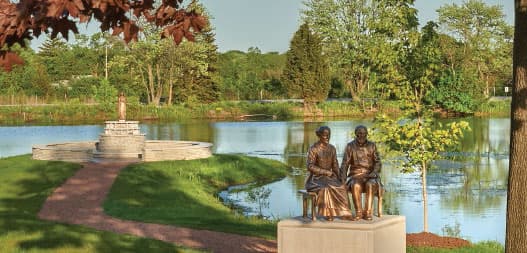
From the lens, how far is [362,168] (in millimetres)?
14531

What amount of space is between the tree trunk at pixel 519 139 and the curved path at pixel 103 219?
5124mm

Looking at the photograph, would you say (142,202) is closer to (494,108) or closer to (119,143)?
(119,143)

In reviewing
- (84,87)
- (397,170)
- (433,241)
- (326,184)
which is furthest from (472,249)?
(84,87)

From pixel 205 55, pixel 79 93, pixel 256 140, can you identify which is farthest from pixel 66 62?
pixel 256 140

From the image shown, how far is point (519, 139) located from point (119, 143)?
1026 inches

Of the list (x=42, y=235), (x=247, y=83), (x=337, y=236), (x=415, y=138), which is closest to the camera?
(x=337, y=236)

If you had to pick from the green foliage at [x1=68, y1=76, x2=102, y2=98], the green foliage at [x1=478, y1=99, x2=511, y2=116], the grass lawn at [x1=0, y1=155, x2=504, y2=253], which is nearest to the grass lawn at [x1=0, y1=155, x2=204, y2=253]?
the grass lawn at [x1=0, y1=155, x2=504, y2=253]

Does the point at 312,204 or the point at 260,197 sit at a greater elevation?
the point at 312,204

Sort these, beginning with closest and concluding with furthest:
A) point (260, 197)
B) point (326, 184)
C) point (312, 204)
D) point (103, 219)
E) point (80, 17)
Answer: point (80, 17) < point (312, 204) < point (326, 184) < point (103, 219) < point (260, 197)

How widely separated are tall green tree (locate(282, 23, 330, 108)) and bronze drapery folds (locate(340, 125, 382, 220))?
256ft

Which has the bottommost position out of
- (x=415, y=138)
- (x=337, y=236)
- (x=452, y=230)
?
(x=452, y=230)

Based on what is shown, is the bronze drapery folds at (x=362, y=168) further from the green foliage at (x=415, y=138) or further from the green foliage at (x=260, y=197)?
the green foliage at (x=260, y=197)

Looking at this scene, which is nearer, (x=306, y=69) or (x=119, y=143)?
(x=119, y=143)

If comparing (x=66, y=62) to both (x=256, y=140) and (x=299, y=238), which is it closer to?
(x=256, y=140)
